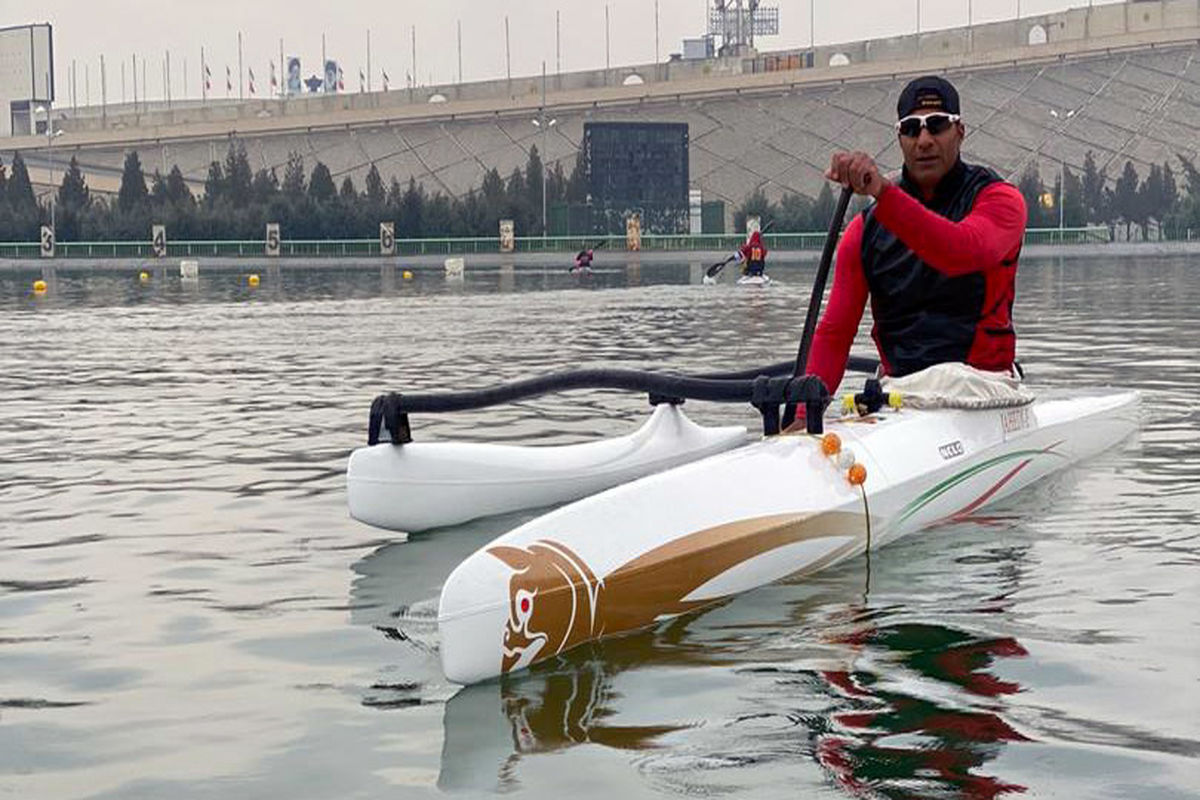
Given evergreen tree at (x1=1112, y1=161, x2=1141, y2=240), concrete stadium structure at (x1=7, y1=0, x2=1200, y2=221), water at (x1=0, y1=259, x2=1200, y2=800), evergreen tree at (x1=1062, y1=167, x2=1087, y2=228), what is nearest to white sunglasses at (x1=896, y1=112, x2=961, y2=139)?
water at (x1=0, y1=259, x2=1200, y2=800)

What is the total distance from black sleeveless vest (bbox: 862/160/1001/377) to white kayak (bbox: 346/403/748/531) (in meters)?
1.67

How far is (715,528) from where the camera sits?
8.14 metres

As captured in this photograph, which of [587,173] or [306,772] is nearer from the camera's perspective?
[306,772]

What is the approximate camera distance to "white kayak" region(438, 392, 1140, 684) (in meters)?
7.10

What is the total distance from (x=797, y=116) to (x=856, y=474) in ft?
482

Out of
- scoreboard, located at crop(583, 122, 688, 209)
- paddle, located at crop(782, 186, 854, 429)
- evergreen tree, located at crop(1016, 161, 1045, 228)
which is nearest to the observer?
paddle, located at crop(782, 186, 854, 429)

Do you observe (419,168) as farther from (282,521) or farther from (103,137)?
(282,521)

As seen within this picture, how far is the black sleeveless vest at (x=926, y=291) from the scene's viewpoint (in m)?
A: 10.4

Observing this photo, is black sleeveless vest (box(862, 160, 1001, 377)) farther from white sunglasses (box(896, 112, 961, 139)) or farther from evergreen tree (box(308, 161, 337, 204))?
evergreen tree (box(308, 161, 337, 204))

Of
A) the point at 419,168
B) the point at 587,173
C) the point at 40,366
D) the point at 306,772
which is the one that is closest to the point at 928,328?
the point at 306,772

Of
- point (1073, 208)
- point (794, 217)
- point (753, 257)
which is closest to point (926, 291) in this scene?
point (753, 257)

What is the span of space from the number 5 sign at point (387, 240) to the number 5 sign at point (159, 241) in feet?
34.4

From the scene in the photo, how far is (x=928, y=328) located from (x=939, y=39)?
151865mm

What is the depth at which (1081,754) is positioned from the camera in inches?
241
